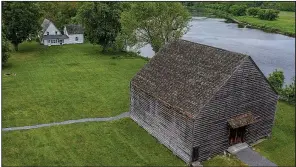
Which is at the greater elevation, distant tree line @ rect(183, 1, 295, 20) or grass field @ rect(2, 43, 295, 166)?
distant tree line @ rect(183, 1, 295, 20)

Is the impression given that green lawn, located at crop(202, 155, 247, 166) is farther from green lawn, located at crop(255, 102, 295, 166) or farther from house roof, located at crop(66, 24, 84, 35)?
house roof, located at crop(66, 24, 84, 35)

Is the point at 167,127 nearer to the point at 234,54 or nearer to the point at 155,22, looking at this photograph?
the point at 234,54

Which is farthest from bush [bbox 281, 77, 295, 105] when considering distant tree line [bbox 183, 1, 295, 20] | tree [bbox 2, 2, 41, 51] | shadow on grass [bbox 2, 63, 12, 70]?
tree [bbox 2, 2, 41, 51]

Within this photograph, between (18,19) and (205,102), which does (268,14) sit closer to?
(18,19)

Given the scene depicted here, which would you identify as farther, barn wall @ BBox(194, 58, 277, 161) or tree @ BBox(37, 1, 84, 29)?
tree @ BBox(37, 1, 84, 29)

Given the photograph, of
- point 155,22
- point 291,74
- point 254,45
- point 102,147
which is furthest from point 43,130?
point 254,45

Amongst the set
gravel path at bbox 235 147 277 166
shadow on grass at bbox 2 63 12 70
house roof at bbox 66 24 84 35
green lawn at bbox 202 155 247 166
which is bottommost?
green lawn at bbox 202 155 247 166

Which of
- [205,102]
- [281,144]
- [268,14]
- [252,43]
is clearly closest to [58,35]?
[252,43]
